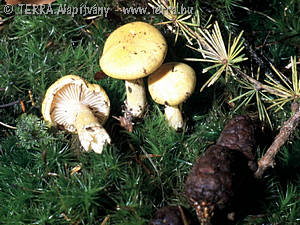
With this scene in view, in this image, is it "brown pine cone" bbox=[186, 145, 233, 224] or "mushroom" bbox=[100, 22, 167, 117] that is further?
"mushroom" bbox=[100, 22, 167, 117]

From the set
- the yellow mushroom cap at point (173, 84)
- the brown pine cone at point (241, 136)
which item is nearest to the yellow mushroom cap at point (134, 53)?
the yellow mushroom cap at point (173, 84)

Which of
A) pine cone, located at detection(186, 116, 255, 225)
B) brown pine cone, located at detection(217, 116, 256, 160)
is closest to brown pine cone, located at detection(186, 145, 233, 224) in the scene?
pine cone, located at detection(186, 116, 255, 225)

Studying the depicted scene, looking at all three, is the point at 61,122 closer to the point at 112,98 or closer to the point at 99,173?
the point at 112,98

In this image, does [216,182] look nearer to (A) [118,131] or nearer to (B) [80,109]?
(A) [118,131]

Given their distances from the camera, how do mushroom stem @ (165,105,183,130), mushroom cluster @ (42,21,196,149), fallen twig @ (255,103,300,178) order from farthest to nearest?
1. mushroom stem @ (165,105,183,130)
2. mushroom cluster @ (42,21,196,149)
3. fallen twig @ (255,103,300,178)

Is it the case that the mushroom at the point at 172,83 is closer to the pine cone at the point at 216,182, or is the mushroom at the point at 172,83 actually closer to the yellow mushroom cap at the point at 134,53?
the yellow mushroom cap at the point at 134,53

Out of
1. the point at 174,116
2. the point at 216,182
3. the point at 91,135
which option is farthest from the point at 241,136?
the point at 91,135

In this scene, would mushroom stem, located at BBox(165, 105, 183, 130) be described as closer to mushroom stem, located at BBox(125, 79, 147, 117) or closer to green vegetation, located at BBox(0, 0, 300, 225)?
→ green vegetation, located at BBox(0, 0, 300, 225)
